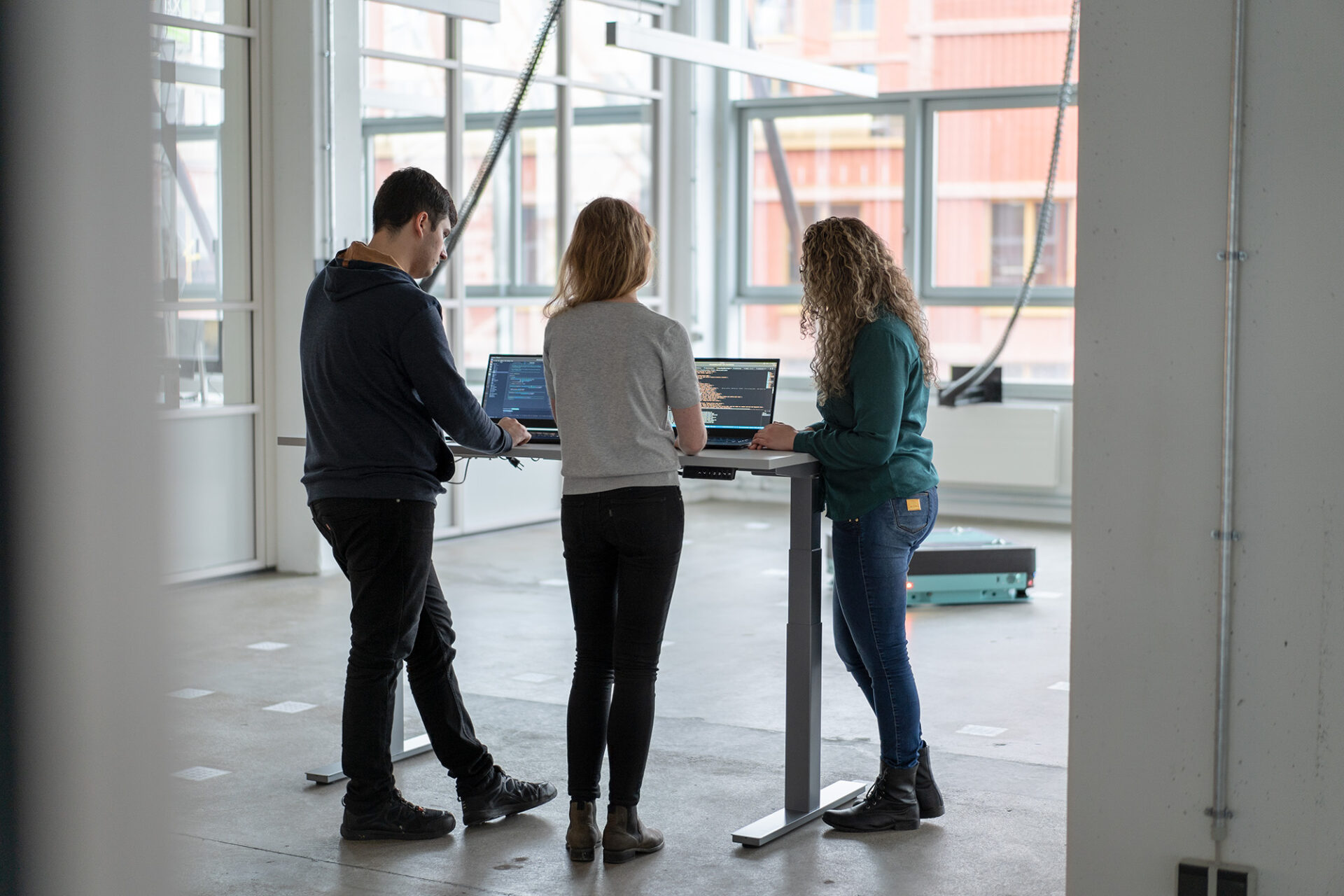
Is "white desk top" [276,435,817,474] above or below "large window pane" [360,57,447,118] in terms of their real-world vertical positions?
below

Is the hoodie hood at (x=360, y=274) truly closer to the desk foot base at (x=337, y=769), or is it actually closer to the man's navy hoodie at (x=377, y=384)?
the man's navy hoodie at (x=377, y=384)

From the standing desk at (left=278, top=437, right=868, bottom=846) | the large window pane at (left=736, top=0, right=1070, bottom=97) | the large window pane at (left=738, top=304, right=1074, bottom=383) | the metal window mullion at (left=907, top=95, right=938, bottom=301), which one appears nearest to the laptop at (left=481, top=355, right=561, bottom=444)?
the standing desk at (left=278, top=437, right=868, bottom=846)

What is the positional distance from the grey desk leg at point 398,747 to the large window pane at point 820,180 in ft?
20.9

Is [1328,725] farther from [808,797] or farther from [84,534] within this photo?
[84,534]

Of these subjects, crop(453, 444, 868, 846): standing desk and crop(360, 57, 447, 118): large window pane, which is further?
crop(360, 57, 447, 118): large window pane

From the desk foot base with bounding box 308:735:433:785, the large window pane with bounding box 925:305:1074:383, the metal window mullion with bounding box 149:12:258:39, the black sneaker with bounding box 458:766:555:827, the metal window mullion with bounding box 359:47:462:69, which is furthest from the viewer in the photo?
the large window pane with bounding box 925:305:1074:383

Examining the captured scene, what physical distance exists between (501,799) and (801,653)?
2.73 feet

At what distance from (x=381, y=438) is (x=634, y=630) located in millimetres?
697

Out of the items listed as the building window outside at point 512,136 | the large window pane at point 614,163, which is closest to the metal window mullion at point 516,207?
the building window outside at point 512,136

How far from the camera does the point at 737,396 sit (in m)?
3.63

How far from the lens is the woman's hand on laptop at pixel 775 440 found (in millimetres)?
3355

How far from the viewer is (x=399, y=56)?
25.0 ft

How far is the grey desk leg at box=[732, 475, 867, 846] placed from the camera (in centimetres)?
339

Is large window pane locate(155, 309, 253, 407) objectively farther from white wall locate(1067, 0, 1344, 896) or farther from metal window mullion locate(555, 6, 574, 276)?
white wall locate(1067, 0, 1344, 896)
